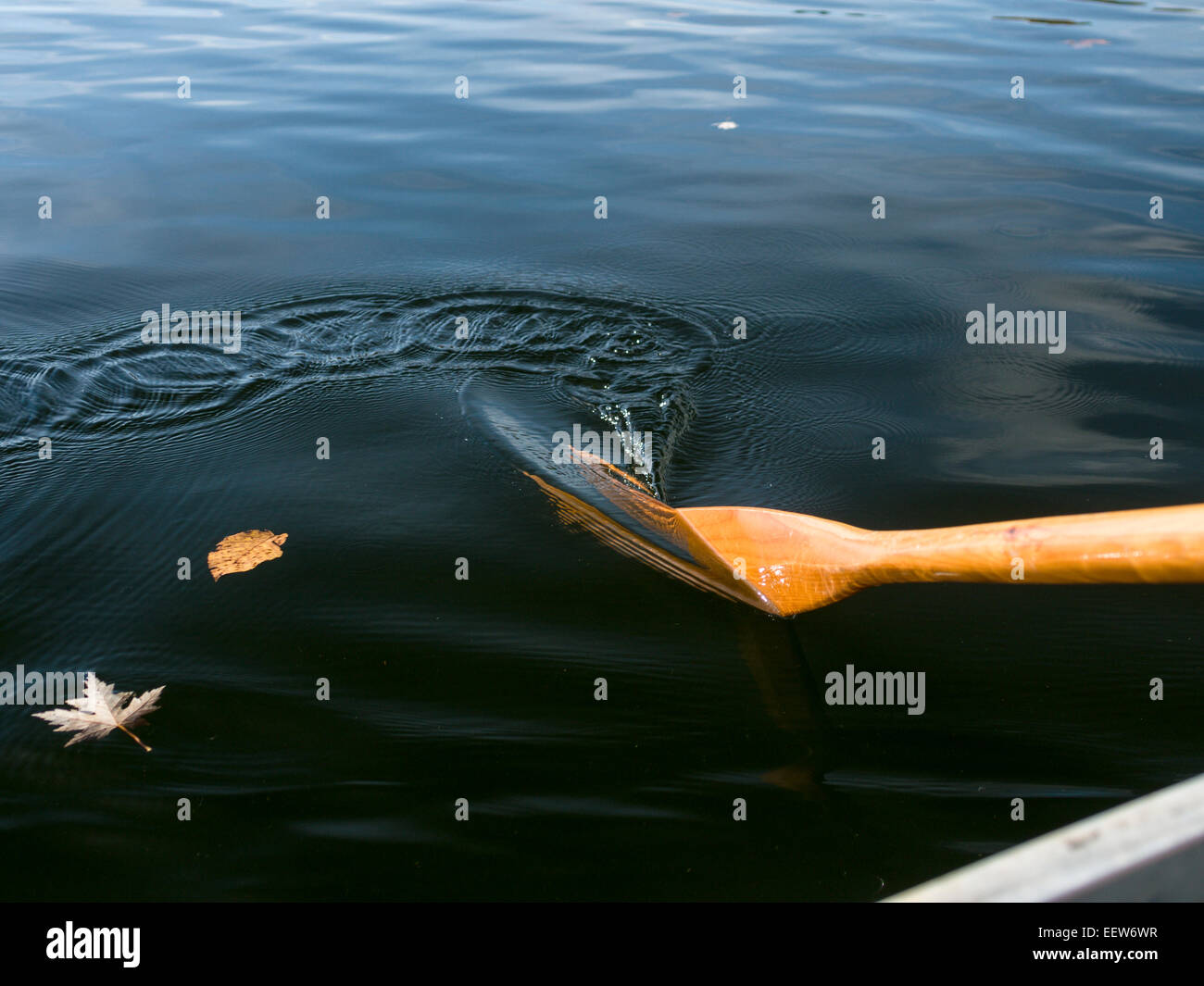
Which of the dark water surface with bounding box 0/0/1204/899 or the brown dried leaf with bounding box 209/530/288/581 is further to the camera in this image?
the brown dried leaf with bounding box 209/530/288/581

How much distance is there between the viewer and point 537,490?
315 cm

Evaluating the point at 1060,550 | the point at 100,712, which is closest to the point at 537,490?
the point at 100,712

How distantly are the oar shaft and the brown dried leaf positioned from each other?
1632 mm

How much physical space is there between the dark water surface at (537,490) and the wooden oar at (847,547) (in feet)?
0.30

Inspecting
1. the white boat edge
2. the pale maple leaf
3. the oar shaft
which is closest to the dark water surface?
the pale maple leaf

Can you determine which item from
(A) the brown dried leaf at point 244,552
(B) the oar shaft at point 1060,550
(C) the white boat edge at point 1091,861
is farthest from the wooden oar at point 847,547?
(C) the white boat edge at point 1091,861

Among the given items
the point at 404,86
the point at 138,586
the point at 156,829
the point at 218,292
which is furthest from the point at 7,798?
the point at 404,86

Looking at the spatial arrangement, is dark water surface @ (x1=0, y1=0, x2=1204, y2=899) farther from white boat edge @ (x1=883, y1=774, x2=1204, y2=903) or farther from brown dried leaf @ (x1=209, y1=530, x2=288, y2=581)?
white boat edge @ (x1=883, y1=774, x2=1204, y2=903)

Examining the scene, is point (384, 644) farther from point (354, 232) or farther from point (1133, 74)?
point (1133, 74)

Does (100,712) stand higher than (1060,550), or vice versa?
(1060,550)

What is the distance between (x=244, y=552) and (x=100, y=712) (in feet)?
2.21

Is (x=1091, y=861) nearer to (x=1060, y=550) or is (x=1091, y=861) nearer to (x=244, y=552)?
(x=1060, y=550)

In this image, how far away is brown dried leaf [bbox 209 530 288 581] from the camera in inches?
110

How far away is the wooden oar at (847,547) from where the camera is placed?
6.32 ft
